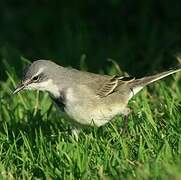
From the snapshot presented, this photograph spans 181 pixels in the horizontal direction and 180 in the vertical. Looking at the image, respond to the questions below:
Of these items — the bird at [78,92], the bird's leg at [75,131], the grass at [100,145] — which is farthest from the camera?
the bird's leg at [75,131]

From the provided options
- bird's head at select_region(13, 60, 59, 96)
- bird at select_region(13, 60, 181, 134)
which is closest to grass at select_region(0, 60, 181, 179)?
bird at select_region(13, 60, 181, 134)

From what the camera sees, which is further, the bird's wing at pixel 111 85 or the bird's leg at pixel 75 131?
the bird's wing at pixel 111 85

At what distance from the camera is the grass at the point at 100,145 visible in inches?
243

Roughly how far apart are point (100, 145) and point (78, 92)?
29.3 inches

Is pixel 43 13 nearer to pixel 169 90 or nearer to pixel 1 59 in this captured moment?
pixel 1 59

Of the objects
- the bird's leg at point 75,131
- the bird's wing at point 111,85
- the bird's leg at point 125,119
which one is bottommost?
the bird's leg at point 75,131

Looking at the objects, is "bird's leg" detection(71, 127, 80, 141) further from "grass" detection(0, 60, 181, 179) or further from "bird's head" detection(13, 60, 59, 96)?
"bird's head" detection(13, 60, 59, 96)

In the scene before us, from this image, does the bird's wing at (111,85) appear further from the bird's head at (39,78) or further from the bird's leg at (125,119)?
the bird's head at (39,78)

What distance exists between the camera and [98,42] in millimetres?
11258

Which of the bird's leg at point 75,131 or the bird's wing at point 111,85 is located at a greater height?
the bird's wing at point 111,85

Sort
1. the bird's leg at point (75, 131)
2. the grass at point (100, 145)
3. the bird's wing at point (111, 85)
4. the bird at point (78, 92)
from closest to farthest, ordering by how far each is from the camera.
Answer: the grass at point (100, 145)
the bird at point (78, 92)
the bird's leg at point (75, 131)
the bird's wing at point (111, 85)

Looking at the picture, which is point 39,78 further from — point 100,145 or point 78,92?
point 100,145

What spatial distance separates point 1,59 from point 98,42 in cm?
158

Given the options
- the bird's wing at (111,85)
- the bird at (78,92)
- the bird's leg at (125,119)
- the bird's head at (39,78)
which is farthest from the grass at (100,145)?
the bird's head at (39,78)
